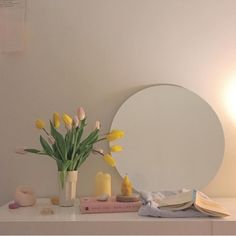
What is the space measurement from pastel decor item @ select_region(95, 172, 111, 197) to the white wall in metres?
0.11

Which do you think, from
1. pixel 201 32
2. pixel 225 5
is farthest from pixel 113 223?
pixel 225 5

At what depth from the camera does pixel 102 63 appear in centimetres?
153

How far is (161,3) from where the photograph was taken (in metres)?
1.55

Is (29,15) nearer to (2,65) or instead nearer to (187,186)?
(2,65)

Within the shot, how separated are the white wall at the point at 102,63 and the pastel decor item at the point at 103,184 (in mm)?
108

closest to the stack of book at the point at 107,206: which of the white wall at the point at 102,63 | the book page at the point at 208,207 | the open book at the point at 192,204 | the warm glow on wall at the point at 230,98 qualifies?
the open book at the point at 192,204

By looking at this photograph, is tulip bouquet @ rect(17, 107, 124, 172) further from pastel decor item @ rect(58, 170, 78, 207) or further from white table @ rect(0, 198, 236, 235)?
white table @ rect(0, 198, 236, 235)

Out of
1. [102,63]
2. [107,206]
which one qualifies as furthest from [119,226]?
[102,63]

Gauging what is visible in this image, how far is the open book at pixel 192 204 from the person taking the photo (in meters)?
1.08

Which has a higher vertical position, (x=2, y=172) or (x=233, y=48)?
(x=233, y=48)

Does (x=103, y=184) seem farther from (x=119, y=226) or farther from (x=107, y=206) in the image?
(x=119, y=226)

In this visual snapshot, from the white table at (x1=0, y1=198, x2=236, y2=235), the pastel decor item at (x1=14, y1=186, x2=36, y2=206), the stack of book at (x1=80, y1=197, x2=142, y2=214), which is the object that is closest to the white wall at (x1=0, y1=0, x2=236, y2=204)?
the pastel decor item at (x1=14, y1=186, x2=36, y2=206)

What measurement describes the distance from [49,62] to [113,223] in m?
0.78

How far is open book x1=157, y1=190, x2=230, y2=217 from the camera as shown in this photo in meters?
1.08
